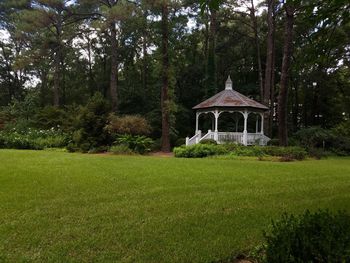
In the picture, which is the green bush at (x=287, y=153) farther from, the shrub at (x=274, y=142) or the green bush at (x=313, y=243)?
the green bush at (x=313, y=243)

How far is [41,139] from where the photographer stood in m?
19.6

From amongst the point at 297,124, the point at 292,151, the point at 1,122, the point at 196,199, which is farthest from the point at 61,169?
the point at 297,124

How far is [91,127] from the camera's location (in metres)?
18.5

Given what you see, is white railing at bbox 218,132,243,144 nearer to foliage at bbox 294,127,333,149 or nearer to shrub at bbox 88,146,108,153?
foliage at bbox 294,127,333,149

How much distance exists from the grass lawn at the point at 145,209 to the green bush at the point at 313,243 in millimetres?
1152

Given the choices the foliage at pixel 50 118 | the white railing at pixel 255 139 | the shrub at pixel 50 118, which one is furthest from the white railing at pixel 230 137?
the shrub at pixel 50 118

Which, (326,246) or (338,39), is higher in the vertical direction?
(338,39)

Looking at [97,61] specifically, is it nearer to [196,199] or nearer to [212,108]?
[212,108]

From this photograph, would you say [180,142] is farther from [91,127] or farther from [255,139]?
[91,127]

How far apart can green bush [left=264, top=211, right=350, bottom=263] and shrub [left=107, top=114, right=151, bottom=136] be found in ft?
51.9

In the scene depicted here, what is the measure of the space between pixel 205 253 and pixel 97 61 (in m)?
36.1

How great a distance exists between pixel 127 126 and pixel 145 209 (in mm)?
13282

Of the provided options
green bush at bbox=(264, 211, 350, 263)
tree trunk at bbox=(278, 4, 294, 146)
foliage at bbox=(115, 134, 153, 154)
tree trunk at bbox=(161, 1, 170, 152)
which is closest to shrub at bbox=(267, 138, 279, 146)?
tree trunk at bbox=(278, 4, 294, 146)

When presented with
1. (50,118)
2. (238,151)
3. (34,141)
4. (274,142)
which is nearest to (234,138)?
(274,142)
